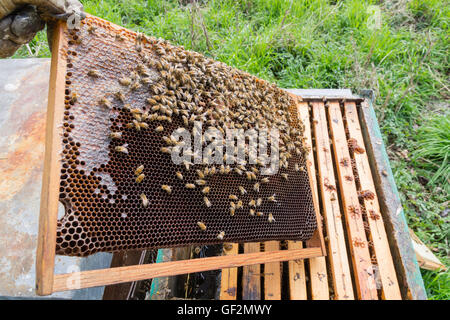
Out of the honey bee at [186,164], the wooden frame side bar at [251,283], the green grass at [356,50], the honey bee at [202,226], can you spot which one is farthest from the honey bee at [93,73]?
the green grass at [356,50]

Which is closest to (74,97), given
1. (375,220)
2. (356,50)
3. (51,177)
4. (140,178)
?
(51,177)

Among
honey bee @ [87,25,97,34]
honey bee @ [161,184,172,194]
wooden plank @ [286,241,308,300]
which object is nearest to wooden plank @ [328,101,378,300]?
wooden plank @ [286,241,308,300]

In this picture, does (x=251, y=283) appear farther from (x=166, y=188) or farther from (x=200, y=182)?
(x=166, y=188)

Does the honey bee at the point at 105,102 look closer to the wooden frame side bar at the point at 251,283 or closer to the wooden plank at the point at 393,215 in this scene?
the wooden frame side bar at the point at 251,283

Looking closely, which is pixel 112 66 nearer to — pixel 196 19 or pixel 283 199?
pixel 283 199

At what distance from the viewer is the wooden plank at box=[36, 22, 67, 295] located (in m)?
1.84

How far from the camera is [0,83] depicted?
3.93 metres

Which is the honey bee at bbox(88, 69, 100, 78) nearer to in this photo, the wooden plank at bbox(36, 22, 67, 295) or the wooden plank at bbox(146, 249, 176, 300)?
the wooden plank at bbox(36, 22, 67, 295)

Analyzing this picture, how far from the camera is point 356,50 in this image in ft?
21.6

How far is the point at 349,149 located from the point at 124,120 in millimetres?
3448

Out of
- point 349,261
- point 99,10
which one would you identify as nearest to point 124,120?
point 349,261

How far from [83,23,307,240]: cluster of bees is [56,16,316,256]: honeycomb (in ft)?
0.03

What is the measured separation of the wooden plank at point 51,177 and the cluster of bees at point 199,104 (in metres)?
0.26

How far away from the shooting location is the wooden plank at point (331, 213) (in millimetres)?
3426
